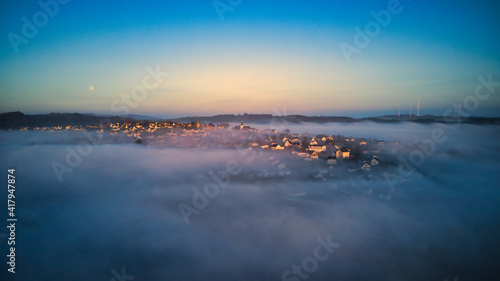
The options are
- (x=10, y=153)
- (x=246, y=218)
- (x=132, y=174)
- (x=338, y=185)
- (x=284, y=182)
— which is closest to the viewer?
(x=246, y=218)

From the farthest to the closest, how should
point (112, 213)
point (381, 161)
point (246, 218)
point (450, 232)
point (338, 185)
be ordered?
1. point (381, 161)
2. point (338, 185)
3. point (112, 213)
4. point (246, 218)
5. point (450, 232)

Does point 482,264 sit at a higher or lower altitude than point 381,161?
lower

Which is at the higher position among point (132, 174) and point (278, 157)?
point (278, 157)

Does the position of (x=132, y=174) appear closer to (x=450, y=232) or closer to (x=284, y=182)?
(x=284, y=182)

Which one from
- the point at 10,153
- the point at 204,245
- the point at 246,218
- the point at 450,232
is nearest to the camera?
the point at 204,245

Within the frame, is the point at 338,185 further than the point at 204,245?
Yes

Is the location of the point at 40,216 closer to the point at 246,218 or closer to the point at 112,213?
the point at 112,213

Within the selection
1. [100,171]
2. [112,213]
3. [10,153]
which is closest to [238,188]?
[112,213]

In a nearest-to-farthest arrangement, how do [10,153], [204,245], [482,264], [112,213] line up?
[482,264] < [204,245] < [112,213] < [10,153]

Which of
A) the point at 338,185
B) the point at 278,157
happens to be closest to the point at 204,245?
the point at 338,185
